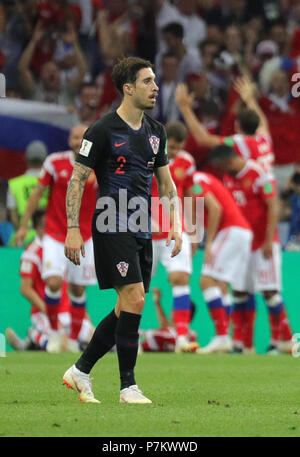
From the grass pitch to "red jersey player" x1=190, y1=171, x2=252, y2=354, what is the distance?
3.14ft

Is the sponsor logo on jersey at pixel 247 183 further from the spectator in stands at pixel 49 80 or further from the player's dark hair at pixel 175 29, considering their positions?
the player's dark hair at pixel 175 29

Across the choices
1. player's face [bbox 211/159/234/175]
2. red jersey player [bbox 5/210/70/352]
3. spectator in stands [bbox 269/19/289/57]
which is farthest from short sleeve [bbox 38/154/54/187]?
spectator in stands [bbox 269/19/289/57]

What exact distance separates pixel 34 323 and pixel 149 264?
18.8 feet

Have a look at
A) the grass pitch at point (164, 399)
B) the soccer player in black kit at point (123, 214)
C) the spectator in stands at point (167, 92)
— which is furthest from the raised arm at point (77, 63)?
the soccer player in black kit at point (123, 214)

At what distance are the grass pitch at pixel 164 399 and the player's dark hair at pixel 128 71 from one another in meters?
1.96

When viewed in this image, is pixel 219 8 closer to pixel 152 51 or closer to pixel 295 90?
pixel 152 51

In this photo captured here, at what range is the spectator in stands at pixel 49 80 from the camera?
1523cm

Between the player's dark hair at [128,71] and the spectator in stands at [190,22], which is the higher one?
the spectator in stands at [190,22]

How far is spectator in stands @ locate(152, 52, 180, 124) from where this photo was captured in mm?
14852

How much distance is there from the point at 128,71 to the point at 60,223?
202 inches

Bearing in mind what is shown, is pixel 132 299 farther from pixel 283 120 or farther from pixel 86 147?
pixel 283 120

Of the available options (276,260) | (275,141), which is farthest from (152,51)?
(276,260)

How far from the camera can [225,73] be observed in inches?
618

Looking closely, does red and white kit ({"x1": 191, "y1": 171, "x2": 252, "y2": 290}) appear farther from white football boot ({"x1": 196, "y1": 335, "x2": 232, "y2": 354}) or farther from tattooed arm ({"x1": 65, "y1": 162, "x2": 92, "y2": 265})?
tattooed arm ({"x1": 65, "y1": 162, "x2": 92, "y2": 265})
